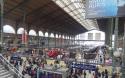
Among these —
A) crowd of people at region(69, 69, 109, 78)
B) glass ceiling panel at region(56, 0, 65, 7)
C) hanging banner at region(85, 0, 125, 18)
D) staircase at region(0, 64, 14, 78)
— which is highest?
glass ceiling panel at region(56, 0, 65, 7)

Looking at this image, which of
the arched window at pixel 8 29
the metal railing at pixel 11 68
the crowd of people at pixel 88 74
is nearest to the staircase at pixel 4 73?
the metal railing at pixel 11 68

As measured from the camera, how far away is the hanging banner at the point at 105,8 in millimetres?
12734

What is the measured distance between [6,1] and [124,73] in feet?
79.9

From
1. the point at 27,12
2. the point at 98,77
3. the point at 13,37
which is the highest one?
the point at 27,12

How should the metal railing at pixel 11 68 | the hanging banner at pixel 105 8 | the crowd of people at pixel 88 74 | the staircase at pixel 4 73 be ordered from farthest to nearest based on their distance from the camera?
the crowd of people at pixel 88 74, the metal railing at pixel 11 68, the staircase at pixel 4 73, the hanging banner at pixel 105 8

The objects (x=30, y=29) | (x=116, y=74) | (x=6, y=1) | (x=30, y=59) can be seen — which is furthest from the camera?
(x=30, y=29)

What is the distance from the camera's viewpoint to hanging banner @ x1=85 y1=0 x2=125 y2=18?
12734 mm

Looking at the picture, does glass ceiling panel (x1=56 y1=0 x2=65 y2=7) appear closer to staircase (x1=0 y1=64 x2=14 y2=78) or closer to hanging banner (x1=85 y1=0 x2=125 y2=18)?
staircase (x1=0 y1=64 x2=14 y2=78)

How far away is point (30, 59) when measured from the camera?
2206 cm

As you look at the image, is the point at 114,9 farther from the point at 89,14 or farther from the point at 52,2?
the point at 52,2

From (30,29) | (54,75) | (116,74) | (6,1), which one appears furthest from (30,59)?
(30,29)

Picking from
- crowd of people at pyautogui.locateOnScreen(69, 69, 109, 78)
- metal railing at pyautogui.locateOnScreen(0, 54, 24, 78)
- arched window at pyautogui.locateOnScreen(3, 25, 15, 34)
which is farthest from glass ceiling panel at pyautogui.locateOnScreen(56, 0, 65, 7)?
metal railing at pyautogui.locateOnScreen(0, 54, 24, 78)

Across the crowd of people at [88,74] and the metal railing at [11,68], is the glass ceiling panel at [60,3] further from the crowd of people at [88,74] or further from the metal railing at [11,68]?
the metal railing at [11,68]

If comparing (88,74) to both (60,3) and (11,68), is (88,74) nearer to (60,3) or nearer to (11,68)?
(11,68)
